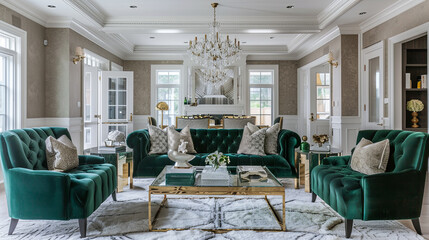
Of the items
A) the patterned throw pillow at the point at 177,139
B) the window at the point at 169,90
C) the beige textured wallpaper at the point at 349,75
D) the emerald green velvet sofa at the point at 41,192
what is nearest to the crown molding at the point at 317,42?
the beige textured wallpaper at the point at 349,75

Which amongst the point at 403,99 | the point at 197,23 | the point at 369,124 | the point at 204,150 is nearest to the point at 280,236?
the point at 204,150

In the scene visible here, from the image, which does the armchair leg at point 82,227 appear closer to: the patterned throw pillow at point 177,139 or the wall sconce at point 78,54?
the patterned throw pillow at point 177,139

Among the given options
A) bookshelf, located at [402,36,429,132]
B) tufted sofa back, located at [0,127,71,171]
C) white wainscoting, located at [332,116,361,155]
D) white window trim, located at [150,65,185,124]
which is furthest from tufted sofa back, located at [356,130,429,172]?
white window trim, located at [150,65,185,124]

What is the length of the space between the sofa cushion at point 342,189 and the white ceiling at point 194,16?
3.08m

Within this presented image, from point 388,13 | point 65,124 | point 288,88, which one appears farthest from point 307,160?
→ point 288,88

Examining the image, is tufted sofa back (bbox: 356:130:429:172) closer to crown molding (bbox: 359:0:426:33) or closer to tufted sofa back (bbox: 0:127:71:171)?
crown molding (bbox: 359:0:426:33)

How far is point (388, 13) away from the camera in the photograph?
16.7 ft

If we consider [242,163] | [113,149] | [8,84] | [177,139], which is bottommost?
[242,163]

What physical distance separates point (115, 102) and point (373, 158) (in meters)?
6.14

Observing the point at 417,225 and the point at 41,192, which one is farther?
the point at 417,225

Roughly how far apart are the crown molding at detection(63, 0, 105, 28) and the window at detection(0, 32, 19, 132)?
1008 millimetres

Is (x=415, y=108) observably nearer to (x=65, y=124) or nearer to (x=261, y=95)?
(x=261, y=95)

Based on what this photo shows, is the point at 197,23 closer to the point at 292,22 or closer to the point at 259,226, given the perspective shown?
the point at 292,22

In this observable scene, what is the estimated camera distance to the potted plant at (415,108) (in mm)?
5031
